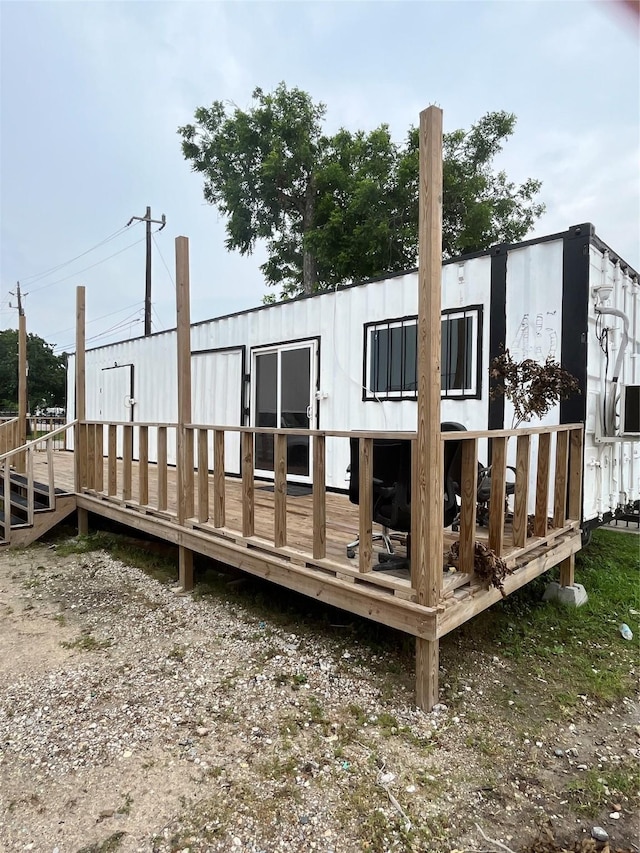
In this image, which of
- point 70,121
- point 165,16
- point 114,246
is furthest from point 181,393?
point 114,246

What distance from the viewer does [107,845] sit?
1644 millimetres

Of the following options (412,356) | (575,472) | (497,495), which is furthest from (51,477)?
(575,472)

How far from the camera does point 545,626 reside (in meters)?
3.39

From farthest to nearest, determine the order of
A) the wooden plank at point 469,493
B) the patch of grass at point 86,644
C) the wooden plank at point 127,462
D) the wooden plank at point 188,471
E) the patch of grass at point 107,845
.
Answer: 1. the wooden plank at point 127,462
2. the wooden plank at point 188,471
3. the patch of grass at point 86,644
4. the wooden plank at point 469,493
5. the patch of grass at point 107,845

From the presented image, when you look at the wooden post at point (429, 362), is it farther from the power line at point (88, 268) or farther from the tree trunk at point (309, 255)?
the power line at point (88, 268)

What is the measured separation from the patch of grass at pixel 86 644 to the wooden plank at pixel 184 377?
3.59ft

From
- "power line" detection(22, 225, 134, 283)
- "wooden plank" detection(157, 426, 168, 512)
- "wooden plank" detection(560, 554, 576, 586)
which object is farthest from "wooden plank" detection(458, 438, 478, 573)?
"power line" detection(22, 225, 134, 283)

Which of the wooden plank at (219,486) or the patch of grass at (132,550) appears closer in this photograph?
the wooden plank at (219,486)

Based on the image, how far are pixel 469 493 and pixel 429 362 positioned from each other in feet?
2.59

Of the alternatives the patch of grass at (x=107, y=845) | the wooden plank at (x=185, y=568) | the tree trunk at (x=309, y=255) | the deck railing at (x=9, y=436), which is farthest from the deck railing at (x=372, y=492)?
the tree trunk at (x=309, y=255)

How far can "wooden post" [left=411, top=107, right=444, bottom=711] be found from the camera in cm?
221

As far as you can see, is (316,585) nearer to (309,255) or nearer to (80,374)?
(80,374)

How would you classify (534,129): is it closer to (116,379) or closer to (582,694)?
(116,379)

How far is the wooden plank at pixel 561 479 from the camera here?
3.44 meters
